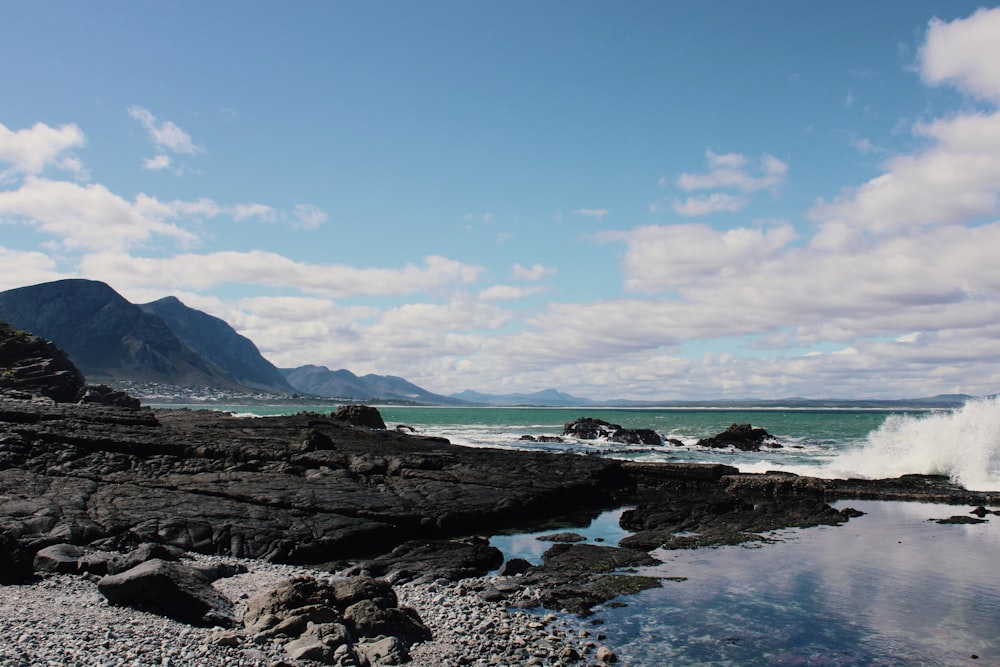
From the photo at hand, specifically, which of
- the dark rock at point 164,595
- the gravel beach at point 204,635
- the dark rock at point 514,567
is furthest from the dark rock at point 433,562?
the dark rock at point 164,595

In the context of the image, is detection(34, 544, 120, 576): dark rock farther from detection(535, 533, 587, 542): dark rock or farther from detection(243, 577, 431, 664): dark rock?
detection(535, 533, 587, 542): dark rock

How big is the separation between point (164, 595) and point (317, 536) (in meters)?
7.43

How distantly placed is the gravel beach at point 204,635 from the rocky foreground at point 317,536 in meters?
0.05

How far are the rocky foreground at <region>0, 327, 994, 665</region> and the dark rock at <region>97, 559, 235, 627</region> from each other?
4 cm

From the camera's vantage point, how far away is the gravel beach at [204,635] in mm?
10625

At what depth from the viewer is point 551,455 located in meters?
41.3

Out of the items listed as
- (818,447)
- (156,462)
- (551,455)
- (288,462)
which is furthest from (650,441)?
(156,462)

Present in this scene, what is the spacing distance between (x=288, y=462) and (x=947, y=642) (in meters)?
25.8

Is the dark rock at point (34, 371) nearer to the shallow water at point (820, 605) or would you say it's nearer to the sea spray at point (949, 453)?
the shallow water at point (820, 605)

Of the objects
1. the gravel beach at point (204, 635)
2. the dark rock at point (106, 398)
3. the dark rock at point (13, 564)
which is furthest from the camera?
the dark rock at point (106, 398)

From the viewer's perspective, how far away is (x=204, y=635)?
11945 millimetres

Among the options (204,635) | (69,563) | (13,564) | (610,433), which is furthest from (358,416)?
(204,635)

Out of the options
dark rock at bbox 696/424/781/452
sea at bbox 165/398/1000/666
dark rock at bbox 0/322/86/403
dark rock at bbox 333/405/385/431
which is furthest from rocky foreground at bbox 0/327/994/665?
dark rock at bbox 0/322/86/403

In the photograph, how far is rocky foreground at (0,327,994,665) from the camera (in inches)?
481
